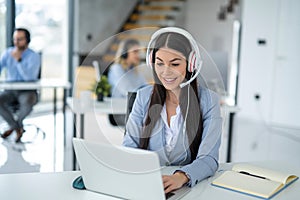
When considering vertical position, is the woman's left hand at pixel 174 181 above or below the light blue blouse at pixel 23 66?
below

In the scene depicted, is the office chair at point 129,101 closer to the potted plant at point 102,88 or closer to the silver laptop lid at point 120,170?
the silver laptop lid at point 120,170

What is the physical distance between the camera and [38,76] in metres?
3.88

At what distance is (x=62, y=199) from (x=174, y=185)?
13.0 inches

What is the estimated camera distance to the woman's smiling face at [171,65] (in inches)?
47.1

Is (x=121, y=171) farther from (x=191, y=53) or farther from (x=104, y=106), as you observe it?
(x=104, y=106)

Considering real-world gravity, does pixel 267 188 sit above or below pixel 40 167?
above

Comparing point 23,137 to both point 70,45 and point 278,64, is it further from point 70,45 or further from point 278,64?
point 278,64

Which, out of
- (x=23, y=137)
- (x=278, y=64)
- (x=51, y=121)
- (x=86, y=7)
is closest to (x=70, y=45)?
(x=86, y=7)

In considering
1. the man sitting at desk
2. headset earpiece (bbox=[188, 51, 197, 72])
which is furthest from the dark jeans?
headset earpiece (bbox=[188, 51, 197, 72])

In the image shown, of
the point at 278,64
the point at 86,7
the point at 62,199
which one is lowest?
the point at 62,199

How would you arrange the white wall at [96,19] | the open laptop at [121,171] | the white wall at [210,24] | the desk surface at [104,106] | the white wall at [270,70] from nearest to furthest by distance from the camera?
the open laptop at [121,171] → the desk surface at [104,106] → the white wall at [270,70] → the white wall at [96,19] → the white wall at [210,24]

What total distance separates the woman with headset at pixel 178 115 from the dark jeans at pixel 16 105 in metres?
2.64

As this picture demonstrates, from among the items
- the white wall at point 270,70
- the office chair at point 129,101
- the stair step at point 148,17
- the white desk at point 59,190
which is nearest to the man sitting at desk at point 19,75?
the white wall at point 270,70

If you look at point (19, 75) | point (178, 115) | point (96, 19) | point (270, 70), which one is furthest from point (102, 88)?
point (96, 19)
